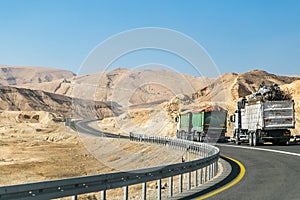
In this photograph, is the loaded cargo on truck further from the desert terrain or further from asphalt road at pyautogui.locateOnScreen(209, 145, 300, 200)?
asphalt road at pyautogui.locateOnScreen(209, 145, 300, 200)

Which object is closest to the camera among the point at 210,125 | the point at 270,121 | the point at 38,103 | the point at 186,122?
the point at 270,121

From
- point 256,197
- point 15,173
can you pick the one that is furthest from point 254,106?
point 256,197

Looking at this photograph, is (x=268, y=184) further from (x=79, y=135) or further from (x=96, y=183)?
(x=79, y=135)

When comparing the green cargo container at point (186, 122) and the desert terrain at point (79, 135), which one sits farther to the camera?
the green cargo container at point (186, 122)

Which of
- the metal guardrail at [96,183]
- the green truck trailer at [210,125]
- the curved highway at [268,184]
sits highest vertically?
the green truck trailer at [210,125]

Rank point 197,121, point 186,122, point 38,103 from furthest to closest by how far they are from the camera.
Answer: point 38,103 < point 186,122 < point 197,121

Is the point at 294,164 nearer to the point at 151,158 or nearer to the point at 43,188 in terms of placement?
the point at 43,188

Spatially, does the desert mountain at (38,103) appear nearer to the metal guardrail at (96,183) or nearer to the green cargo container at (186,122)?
the green cargo container at (186,122)

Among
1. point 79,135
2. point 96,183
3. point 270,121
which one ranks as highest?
point 270,121

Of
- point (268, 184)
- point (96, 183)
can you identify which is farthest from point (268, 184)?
point (96, 183)

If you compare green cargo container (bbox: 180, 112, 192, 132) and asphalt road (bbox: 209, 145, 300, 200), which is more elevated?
green cargo container (bbox: 180, 112, 192, 132)

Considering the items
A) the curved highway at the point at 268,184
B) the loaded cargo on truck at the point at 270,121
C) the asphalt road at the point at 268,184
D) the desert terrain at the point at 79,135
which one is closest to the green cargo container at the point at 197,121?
the desert terrain at the point at 79,135

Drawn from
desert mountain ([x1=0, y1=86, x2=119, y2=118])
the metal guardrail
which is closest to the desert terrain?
desert mountain ([x1=0, y1=86, x2=119, y2=118])

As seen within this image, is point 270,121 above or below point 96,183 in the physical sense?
above
